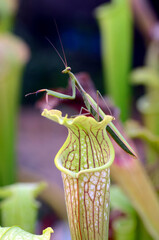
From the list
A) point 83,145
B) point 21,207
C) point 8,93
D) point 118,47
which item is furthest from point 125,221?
point 118,47

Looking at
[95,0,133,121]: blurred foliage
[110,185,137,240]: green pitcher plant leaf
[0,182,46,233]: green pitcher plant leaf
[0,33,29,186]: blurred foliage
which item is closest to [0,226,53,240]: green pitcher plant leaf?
[0,182,46,233]: green pitcher plant leaf

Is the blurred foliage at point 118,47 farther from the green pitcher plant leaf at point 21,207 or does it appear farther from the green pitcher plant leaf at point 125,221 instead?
the green pitcher plant leaf at point 21,207

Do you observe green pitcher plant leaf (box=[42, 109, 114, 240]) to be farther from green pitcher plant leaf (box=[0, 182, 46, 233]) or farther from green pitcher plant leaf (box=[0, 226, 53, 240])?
green pitcher plant leaf (box=[0, 182, 46, 233])

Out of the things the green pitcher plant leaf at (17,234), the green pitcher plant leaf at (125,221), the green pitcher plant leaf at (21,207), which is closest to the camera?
the green pitcher plant leaf at (17,234)

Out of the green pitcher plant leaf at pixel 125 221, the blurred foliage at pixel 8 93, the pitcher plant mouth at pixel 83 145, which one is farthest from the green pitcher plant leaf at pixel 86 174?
the blurred foliage at pixel 8 93

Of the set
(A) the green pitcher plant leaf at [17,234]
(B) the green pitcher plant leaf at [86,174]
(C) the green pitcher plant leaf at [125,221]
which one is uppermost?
(B) the green pitcher plant leaf at [86,174]

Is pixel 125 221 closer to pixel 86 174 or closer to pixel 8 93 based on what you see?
pixel 86 174

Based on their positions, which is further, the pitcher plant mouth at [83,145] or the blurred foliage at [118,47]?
the blurred foliage at [118,47]
